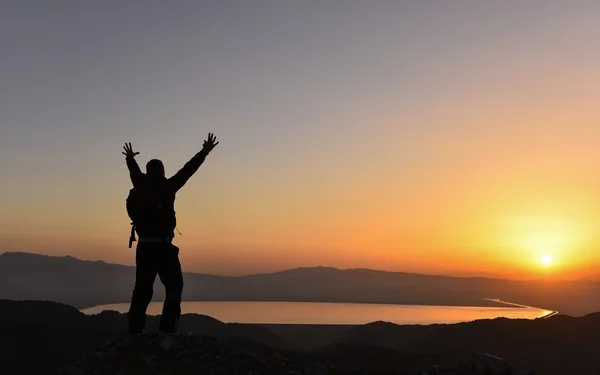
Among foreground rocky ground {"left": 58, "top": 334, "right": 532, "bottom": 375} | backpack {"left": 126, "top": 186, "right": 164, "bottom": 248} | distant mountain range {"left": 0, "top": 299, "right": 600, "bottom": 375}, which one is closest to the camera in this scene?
foreground rocky ground {"left": 58, "top": 334, "right": 532, "bottom": 375}

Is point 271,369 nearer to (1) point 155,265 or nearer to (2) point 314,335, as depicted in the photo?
(1) point 155,265

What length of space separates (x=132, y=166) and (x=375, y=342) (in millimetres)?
47708

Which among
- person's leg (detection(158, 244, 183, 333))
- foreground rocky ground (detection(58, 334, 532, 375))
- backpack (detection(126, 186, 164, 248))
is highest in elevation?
backpack (detection(126, 186, 164, 248))

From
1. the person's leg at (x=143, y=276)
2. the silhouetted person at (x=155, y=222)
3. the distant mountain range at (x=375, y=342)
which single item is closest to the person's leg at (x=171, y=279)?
the silhouetted person at (x=155, y=222)

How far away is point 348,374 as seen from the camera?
457 inches

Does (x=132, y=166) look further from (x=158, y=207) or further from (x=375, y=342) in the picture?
(x=375, y=342)

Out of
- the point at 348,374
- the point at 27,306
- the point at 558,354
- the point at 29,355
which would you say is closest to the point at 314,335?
the point at 558,354

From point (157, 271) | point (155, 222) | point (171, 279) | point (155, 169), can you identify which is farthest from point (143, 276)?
point (155, 169)

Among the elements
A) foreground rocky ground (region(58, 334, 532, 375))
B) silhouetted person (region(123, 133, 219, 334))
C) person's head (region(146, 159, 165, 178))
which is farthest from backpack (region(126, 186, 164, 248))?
foreground rocky ground (region(58, 334, 532, 375))

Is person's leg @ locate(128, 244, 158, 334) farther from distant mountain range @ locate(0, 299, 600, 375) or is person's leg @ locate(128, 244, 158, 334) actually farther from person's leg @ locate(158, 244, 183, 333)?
distant mountain range @ locate(0, 299, 600, 375)

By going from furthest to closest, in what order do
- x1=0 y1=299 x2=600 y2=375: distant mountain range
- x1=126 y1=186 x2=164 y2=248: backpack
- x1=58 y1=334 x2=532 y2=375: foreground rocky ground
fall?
1. x1=0 y1=299 x2=600 y2=375: distant mountain range
2. x1=126 y1=186 x2=164 y2=248: backpack
3. x1=58 y1=334 x2=532 y2=375: foreground rocky ground

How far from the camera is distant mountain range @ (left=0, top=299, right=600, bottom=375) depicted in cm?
2733

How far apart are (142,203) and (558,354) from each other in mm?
35262

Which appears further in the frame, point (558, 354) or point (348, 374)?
point (558, 354)
